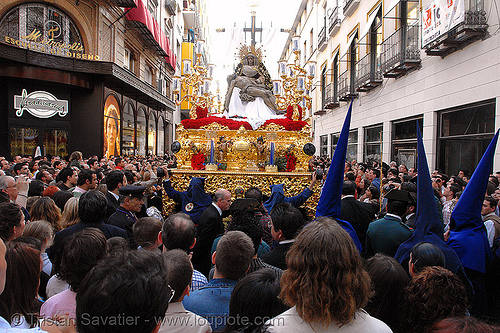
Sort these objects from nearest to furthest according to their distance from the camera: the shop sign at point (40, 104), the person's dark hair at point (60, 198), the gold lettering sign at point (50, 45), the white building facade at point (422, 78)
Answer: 1. the person's dark hair at point (60, 198)
2. the white building facade at point (422, 78)
3. the gold lettering sign at point (50, 45)
4. the shop sign at point (40, 104)

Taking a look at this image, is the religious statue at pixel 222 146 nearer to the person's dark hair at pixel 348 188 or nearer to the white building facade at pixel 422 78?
the white building facade at pixel 422 78

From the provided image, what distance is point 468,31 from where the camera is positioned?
30.4ft

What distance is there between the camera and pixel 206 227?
4.43 metres

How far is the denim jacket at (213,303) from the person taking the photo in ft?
7.52

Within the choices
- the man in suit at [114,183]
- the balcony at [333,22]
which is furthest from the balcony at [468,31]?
the balcony at [333,22]

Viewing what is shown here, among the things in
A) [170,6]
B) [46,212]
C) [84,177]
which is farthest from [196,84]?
[170,6]

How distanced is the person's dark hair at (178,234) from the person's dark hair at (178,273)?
853mm

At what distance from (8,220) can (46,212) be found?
907mm

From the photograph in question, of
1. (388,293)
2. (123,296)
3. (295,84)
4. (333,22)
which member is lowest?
(388,293)

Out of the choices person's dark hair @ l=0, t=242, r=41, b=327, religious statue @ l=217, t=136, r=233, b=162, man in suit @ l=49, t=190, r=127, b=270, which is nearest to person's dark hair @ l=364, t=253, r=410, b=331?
person's dark hair @ l=0, t=242, r=41, b=327

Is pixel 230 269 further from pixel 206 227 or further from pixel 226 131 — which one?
pixel 226 131

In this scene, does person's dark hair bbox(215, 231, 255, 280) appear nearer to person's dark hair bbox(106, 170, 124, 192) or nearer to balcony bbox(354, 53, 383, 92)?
person's dark hair bbox(106, 170, 124, 192)

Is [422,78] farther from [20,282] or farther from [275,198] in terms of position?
[20,282]

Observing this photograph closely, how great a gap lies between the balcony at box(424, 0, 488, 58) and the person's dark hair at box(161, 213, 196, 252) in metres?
9.57
